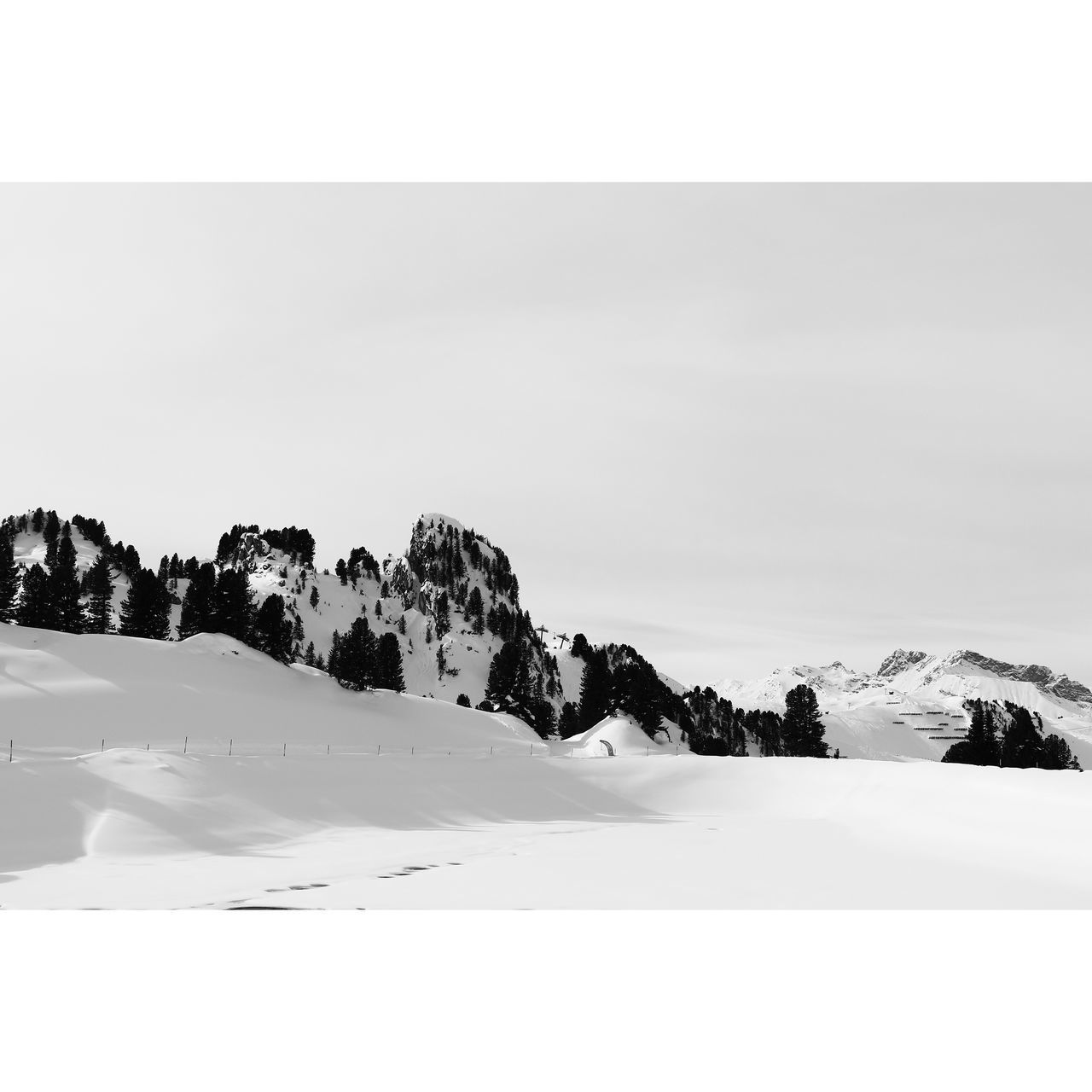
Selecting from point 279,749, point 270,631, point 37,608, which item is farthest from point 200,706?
point 37,608

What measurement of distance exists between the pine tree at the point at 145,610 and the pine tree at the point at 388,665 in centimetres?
2989

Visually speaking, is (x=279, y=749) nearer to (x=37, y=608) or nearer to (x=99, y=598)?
(x=37, y=608)

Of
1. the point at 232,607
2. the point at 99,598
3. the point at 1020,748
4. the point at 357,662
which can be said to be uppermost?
the point at 99,598

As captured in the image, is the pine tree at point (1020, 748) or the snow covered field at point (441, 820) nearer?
the snow covered field at point (441, 820)

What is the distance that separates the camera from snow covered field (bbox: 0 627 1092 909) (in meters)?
23.8

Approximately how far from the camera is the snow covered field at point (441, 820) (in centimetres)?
2375

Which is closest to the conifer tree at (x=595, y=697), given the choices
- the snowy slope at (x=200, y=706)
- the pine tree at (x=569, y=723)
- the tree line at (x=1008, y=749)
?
the pine tree at (x=569, y=723)

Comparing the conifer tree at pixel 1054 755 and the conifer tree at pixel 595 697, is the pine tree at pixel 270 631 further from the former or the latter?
the conifer tree at pixel 1054 755

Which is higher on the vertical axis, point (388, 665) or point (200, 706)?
point (388, 665)

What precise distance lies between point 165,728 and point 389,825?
107ft

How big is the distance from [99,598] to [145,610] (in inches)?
1316

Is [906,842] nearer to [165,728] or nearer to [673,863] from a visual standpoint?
[673,863]

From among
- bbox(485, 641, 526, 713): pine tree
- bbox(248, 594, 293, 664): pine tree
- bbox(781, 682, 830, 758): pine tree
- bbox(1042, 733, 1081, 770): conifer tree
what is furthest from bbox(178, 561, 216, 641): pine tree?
bbox(1042, 733, 1081, 770): conifer tree

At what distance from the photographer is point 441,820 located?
46125mm
